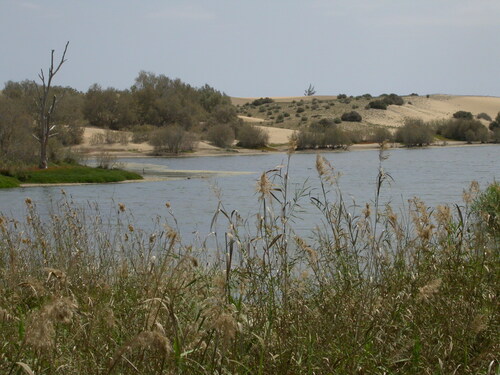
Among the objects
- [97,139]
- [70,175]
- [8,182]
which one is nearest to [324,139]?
[97,139]

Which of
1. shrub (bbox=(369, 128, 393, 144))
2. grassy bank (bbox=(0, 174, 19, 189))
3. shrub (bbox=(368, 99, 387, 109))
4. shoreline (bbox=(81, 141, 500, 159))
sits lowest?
grassy bank (bbox=(0, 174, 19, 189))

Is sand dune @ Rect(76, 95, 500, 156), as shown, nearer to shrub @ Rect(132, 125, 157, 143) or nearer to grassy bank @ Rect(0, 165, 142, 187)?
shrub @ Rect(132, 125, 157, 143)

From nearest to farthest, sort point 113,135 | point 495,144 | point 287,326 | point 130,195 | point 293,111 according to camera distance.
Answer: point 287,326
point 130,195
point 113,135
point 495,144
point 293,111

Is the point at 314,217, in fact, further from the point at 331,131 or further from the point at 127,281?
the point at 331,131

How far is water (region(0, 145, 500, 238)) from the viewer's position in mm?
20734

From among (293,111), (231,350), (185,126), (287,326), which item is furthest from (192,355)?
(293,111)

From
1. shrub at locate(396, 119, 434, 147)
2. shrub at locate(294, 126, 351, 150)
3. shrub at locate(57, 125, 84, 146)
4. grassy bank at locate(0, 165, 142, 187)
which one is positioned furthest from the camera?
shrub at locate(396, 119, 434, 147)

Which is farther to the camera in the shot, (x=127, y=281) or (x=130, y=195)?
(x=130, y=195)

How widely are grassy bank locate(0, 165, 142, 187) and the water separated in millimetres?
1209

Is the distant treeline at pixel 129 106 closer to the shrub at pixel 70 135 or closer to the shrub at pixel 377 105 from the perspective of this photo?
the shrub at pixel 70 135

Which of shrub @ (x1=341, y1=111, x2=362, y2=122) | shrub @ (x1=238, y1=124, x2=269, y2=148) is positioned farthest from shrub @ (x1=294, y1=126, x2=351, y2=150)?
shrub @ (x1=341, y1=111, x2=362, y2=122)

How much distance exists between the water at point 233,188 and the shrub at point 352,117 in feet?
106

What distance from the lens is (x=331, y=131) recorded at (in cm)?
5919

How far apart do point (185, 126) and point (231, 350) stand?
214ft
